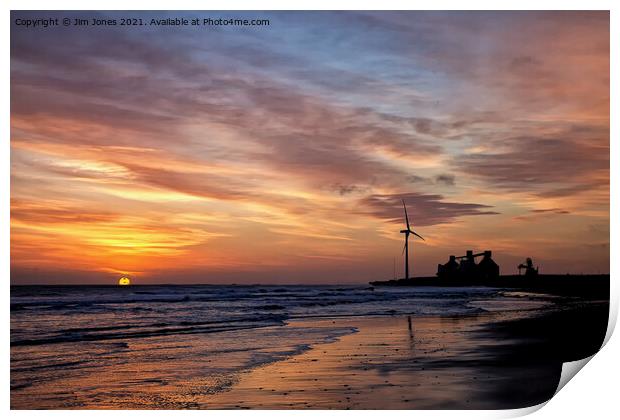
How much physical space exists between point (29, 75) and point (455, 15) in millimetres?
4849

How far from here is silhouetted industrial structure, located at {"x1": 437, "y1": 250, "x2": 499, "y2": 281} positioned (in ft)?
171

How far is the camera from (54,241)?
36.3 feet

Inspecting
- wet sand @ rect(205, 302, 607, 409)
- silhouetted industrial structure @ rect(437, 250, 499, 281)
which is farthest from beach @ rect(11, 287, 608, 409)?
silhouetted industrial structure @ rect(437, 250, 499, 281)

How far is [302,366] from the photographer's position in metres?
7.32

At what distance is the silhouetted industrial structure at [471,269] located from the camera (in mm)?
52000

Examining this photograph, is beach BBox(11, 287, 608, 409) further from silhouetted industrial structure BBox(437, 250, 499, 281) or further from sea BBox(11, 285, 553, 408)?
silhouetted industrial structure BBox(437, 250, 499, 281)

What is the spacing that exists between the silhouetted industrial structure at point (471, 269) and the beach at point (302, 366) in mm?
41056

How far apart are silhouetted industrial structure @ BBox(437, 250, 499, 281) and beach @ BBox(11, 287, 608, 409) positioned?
1616 inches

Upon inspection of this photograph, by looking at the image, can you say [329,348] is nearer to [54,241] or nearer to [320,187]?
[320,187]

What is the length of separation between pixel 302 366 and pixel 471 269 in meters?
48.1
